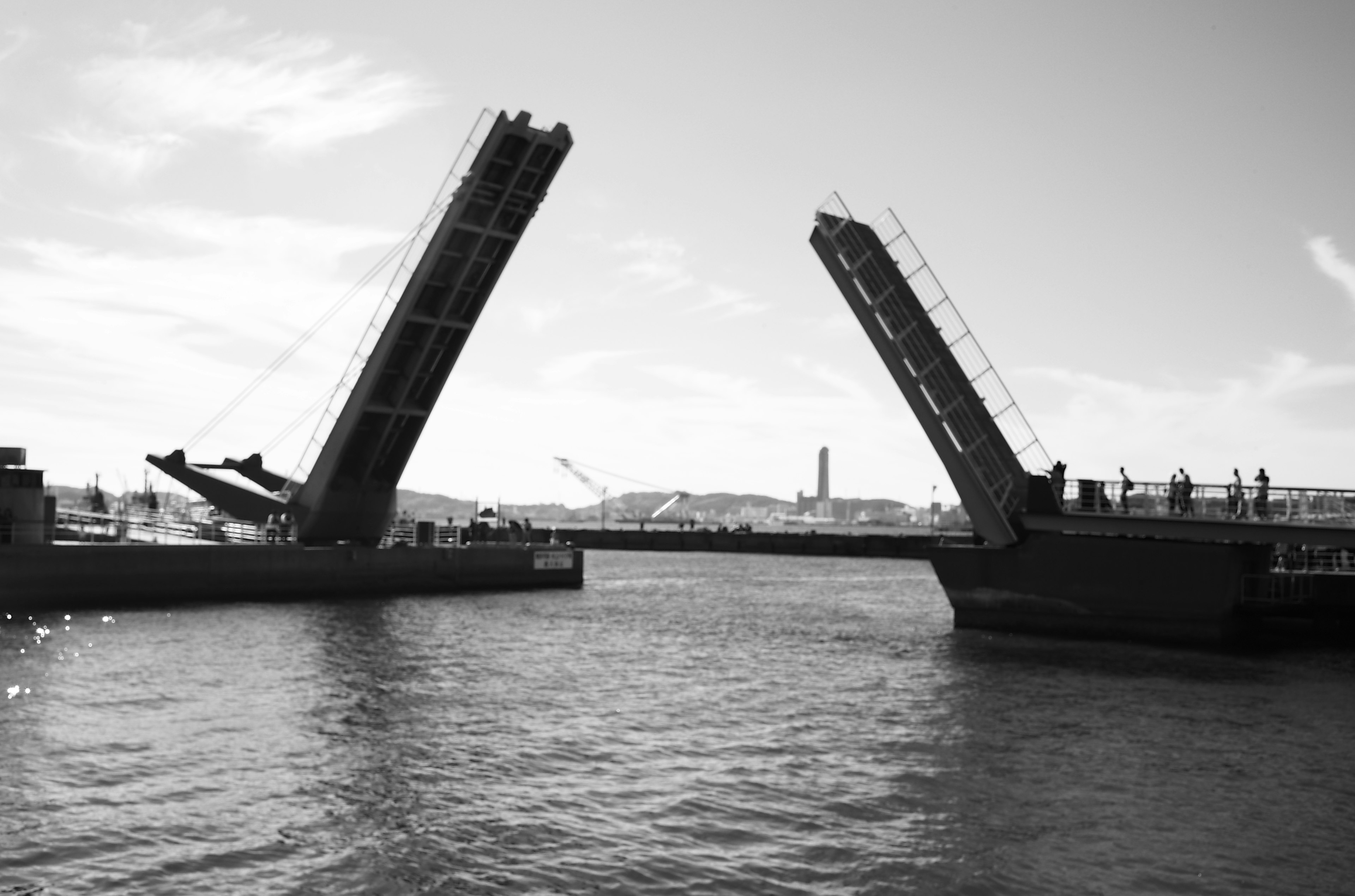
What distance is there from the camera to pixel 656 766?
15.4 m

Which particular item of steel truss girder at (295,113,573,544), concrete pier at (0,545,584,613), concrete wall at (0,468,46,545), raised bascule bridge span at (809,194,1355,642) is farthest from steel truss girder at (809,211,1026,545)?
concrete wall at (0,468,46,545)

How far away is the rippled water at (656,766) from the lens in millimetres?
11258

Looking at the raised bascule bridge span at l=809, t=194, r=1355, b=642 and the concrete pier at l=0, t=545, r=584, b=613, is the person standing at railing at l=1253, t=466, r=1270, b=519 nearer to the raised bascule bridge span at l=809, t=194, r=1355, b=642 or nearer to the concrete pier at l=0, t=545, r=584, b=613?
the raised bascule bridge span at l=809, t=194, r=1355, b=642

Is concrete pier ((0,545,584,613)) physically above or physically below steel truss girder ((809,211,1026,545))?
below

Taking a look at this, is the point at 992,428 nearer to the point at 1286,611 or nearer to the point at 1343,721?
the point at 1286,611

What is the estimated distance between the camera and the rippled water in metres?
11.3

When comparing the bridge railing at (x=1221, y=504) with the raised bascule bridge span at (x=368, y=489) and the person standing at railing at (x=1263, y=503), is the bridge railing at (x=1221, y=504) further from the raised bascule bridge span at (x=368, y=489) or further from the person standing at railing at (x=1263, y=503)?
the raised bascule bridge span at (x=368, y=489)

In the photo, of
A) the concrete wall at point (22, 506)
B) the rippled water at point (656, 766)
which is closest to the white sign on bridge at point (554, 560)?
the rippled water at point (656, 766)

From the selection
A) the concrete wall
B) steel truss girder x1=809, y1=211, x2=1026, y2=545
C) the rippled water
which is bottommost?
the rippled water

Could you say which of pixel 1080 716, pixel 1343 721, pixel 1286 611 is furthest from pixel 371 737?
pixel 1286 611

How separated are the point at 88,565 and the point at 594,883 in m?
27.1

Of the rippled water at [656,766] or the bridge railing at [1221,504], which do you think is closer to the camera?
the rippled water at [656,766]

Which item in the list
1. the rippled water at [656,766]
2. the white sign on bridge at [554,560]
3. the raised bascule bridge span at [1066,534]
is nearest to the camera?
the rippled water at [656,766]

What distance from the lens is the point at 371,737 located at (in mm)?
16609
